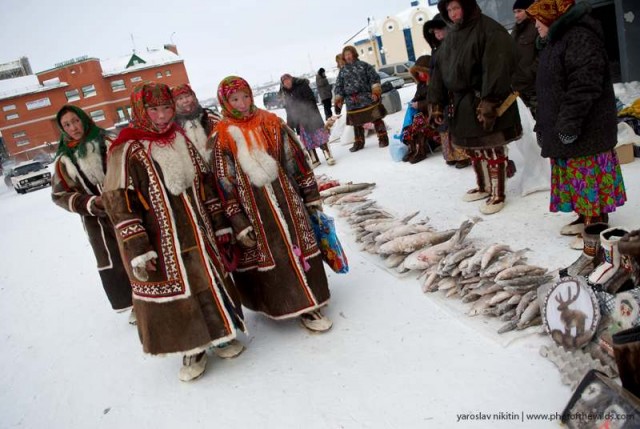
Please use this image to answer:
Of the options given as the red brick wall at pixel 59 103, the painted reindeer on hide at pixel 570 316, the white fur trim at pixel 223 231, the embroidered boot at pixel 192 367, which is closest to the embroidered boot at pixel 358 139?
the white fur trim at pixel 223 231

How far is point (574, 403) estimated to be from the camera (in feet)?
5.62

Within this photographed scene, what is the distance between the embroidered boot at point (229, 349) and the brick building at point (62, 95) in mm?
43595

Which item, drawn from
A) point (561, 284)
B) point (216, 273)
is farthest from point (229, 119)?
point (561, 284)

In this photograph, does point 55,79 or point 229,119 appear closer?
point 229,119

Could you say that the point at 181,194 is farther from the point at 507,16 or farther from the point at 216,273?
the point at 507,16

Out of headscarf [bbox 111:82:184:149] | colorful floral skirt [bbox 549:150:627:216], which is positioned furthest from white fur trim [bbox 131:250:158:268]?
colorful floral skirt [bbox 549:150:627:216]

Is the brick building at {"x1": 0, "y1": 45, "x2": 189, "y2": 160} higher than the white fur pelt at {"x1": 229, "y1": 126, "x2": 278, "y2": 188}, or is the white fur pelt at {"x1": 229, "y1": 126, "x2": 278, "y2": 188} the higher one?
the brick building at {"x1": 0, "y1": 45, "x2": 189, "y2": 160}

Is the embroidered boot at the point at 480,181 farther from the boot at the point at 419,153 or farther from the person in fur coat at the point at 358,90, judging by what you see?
the person in fur coat at the point at 358,90

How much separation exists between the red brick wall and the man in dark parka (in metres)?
45.0

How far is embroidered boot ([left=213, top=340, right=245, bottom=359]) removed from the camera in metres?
2.92

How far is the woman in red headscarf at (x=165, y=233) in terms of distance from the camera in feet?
8.22

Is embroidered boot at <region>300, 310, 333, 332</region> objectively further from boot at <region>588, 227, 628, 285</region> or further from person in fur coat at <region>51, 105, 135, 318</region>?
person in fur coat at <region>51, 105, 135, 318</region>

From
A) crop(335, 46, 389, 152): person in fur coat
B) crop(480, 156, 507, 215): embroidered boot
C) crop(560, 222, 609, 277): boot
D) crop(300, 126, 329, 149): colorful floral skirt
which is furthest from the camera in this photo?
crop(300, 126, 329, 149): colorful floral skirt

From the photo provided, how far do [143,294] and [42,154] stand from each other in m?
43.5
